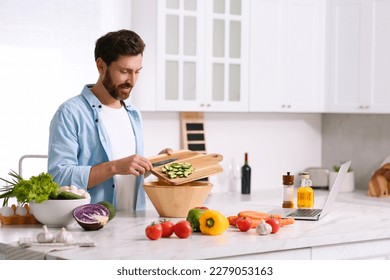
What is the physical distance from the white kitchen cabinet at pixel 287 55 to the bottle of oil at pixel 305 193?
2029mm

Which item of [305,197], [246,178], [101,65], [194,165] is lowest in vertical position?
[246,178]

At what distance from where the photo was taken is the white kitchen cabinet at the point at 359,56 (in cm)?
562

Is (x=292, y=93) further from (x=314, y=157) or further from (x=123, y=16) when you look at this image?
(x=123, y=16)

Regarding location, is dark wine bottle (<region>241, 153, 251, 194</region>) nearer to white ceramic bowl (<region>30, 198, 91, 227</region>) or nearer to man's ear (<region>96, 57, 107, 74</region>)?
man's ear (<region>96, 57, 107, 74</region>)

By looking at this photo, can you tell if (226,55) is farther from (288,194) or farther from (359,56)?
(288,194)

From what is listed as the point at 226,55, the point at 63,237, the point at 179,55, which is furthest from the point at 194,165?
the point at 226,55

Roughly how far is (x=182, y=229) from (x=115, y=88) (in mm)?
978

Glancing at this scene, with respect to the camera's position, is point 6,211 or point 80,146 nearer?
point 6,211

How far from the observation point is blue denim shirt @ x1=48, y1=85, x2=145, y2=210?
3377mm

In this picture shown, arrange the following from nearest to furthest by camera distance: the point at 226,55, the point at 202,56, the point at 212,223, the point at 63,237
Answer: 1. the point at 63,237
2. the point at 212,223
3. the point at 202,56
4. the point at 226,55

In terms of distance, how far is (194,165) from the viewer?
349cm

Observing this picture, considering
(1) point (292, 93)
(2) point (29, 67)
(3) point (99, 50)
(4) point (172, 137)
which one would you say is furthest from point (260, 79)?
(3) point (99, 50)

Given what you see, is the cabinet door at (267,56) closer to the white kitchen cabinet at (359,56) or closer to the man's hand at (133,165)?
the white kitchen cabinet at (359,56)

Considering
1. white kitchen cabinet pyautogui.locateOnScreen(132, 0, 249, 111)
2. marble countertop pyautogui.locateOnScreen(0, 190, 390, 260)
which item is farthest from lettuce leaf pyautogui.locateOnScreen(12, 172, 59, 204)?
white kitchen cabinet pyautogui.locateOnScreen(132, 0, 249, 111)
